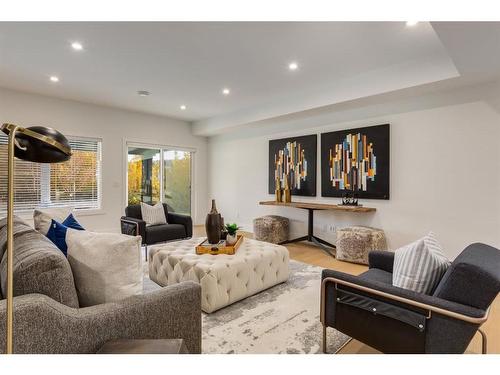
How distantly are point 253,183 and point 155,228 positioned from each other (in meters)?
2.64

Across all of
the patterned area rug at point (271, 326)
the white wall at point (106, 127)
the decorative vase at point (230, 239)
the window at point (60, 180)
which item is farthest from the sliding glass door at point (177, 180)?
the patterned area rug at point (271, 326)

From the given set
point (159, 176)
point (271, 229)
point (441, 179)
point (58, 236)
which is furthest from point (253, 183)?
point (58, 236)

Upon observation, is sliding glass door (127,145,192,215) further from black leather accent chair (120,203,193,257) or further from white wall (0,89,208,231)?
black leather accent chair (120,203,193,257)

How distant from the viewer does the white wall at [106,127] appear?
15.1ft

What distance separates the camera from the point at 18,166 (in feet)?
15.0

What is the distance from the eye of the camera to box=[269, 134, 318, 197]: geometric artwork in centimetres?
510

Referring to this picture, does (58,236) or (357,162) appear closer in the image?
(58,236)

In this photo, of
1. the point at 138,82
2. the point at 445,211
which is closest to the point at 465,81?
the point at 445,211

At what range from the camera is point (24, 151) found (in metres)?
0.97

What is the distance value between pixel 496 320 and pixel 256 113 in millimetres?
4366

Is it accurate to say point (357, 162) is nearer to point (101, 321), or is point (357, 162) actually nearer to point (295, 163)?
point (295, 163)

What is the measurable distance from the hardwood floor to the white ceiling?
233 cm

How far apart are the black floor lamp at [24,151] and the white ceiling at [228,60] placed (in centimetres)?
210
